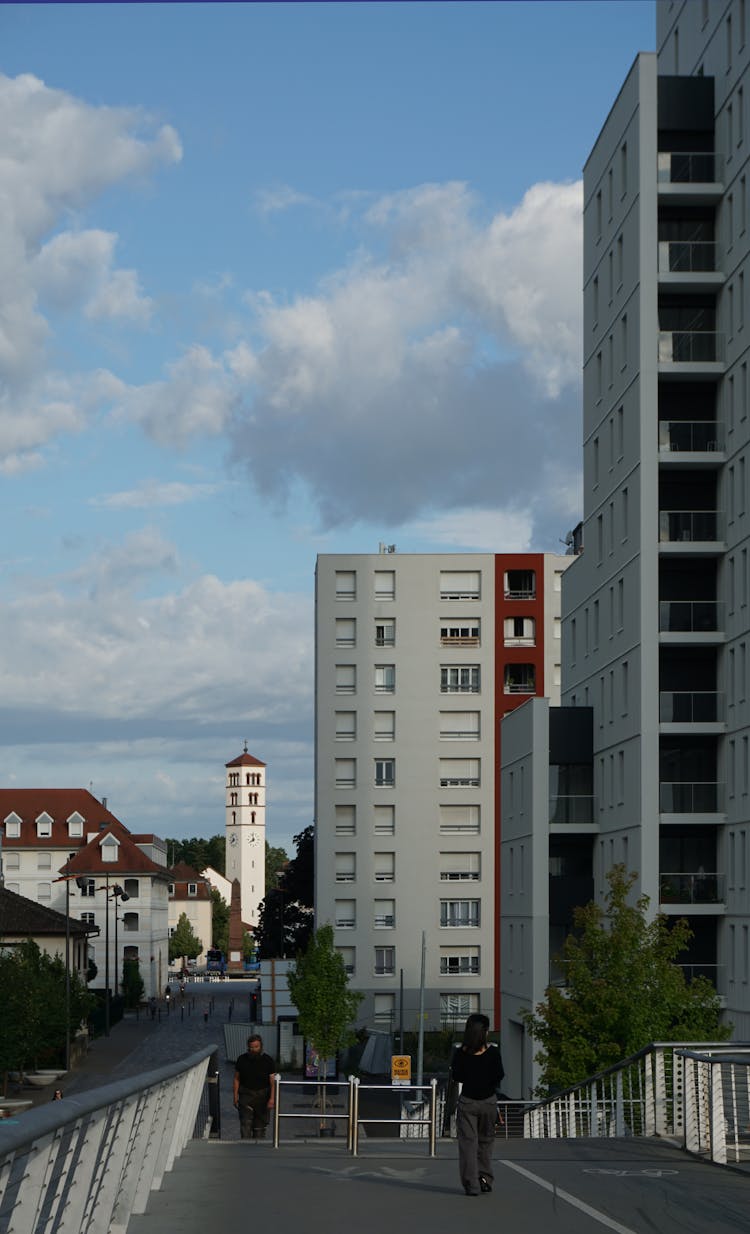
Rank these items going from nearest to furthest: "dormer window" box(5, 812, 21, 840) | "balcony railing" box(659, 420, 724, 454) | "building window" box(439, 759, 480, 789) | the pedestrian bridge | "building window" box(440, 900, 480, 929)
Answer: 1. the pedestrian bridge
2. "balcony railing" box(659, 420, 724, 454)
3. "building window" box(440, 900, 480, 929)
4. "building window" box(439, 759, 480, 789)
5. "dormer window" box(5, 812, 21, 840)

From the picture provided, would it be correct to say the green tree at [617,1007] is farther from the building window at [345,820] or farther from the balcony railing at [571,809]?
the building window at [345,820]

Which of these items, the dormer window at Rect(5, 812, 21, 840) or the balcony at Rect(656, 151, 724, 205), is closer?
the balcony at Rect(656, 151, 724, 205)

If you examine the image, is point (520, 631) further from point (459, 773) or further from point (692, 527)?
point (692, 527)

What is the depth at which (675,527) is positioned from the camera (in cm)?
5353

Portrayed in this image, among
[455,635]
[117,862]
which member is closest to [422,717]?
[455,635]

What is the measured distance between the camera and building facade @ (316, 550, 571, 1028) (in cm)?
9931

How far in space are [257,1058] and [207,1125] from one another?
1409 millimetres

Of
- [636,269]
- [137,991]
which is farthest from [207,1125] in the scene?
[137,991]

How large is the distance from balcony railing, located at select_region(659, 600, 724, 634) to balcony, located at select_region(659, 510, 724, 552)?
6.39 ft

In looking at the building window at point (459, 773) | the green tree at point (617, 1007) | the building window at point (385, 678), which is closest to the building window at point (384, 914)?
the building window at point (459, 773)

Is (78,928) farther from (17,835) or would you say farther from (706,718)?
(17,835)

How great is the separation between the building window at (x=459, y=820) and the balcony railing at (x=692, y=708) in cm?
4896

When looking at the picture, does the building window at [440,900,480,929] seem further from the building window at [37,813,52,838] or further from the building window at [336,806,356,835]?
the building window at [37,813,52,838]

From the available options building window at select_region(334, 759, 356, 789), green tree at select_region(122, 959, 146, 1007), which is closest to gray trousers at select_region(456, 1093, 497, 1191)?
building window at select_region(334, 759, 356, 789)
